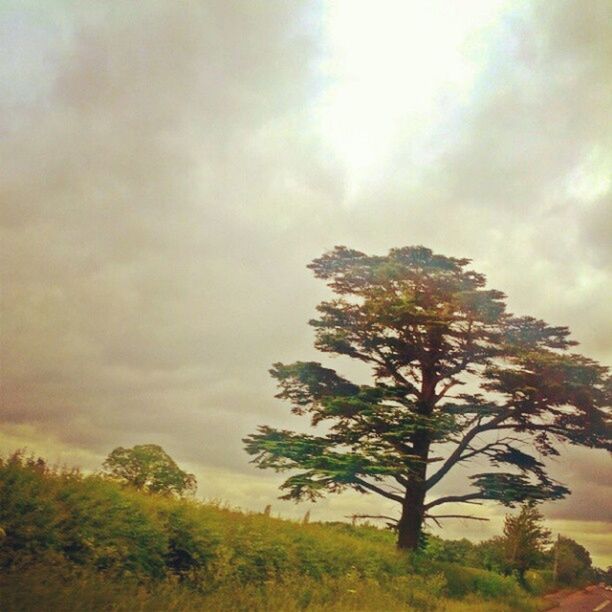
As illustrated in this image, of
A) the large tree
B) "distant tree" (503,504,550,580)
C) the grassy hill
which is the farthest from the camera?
"distant tree" (503,504,550,580)

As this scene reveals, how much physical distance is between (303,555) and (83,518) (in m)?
7.17

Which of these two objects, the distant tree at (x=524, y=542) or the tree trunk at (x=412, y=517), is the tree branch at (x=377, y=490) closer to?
the tree trunk at (x=412, y=517)

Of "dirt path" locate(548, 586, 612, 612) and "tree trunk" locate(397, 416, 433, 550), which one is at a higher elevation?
"tree trunk" locate(397, 416, 433, 550)

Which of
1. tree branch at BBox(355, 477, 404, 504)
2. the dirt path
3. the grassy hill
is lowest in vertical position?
the dirt path

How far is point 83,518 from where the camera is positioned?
30.5 feet

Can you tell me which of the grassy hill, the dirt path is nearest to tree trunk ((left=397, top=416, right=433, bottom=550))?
the grassy hill

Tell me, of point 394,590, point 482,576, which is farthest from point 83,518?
point 482,576

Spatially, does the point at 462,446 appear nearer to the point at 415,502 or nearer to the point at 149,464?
the point at 415,502

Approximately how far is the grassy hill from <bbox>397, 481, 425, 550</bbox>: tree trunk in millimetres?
5346

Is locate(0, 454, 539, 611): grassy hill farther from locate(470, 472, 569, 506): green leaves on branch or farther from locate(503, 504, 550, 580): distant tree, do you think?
locate(503, 504, 550, 580): distant tree

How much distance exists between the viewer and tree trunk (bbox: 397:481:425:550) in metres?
22.2

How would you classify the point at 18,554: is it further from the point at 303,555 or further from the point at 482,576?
the point at 482,576

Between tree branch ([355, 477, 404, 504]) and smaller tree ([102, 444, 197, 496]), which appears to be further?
smaller tree ([102, 444, 197, 496])

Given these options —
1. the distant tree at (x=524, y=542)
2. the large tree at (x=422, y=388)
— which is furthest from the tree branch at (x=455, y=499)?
the distant tree at (x=524, y=542)
